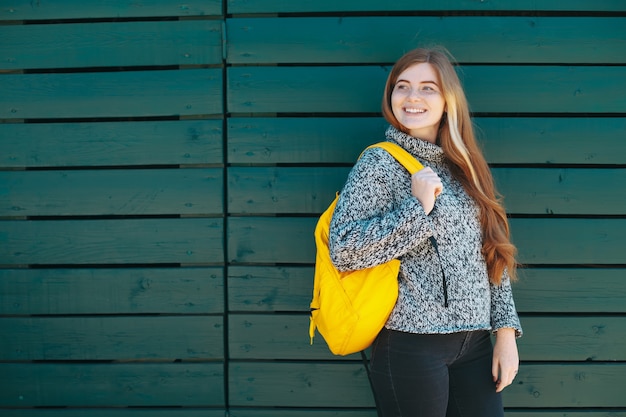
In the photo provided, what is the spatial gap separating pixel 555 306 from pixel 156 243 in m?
1.81

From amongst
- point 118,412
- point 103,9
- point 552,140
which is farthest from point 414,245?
point 103,9

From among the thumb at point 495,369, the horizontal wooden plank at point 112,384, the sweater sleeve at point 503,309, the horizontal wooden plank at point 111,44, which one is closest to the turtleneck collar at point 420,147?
the sweater sleeve at point 503,309

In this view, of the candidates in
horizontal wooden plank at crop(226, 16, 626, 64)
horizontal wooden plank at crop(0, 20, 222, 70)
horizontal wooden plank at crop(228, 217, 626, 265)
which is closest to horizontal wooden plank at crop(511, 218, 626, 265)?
horizontal wooden plank at crop(228, 217, 626, 265)

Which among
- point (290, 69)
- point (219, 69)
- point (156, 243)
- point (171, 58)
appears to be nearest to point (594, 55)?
point (290, 69)

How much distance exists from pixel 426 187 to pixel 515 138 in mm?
1022

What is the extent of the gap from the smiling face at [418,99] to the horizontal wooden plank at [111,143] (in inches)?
37.3

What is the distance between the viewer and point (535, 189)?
8.58ft

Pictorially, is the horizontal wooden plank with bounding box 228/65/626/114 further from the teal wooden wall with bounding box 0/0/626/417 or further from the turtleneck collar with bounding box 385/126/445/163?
the turtleneck collar with bounding box 385/126/445/163

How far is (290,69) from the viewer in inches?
103

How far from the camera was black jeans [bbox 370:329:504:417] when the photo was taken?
1.78 m

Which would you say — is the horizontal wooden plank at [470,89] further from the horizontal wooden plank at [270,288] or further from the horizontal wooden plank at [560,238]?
the horizontal wooden plank at [270,288]

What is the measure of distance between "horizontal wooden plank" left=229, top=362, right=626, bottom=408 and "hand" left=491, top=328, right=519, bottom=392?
78cm

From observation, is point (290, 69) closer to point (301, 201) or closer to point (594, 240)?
point (301, 201)

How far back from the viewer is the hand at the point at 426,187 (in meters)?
1.79
